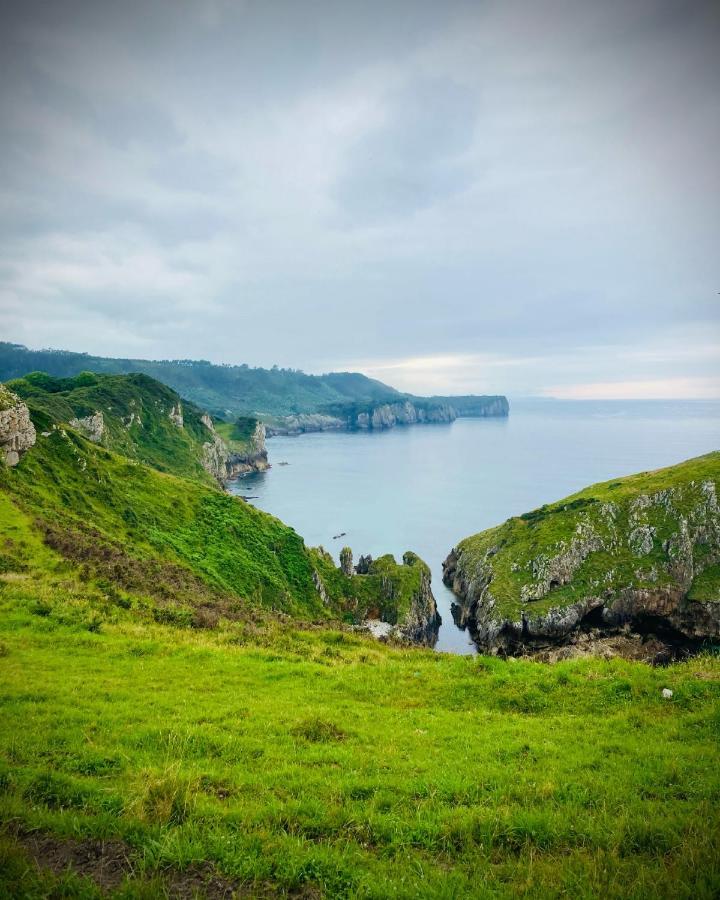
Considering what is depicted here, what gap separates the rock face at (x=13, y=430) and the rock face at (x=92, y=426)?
55082 mm

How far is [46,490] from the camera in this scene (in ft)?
150

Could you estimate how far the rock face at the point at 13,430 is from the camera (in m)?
44.8

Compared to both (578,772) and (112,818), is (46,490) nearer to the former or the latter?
(112,818)

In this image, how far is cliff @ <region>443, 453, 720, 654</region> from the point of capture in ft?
209

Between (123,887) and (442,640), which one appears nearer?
(123,887)

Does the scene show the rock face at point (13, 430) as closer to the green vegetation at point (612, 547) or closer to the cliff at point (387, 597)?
the cliff at point (387, 597)

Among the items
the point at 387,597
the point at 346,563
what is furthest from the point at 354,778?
Answer: the point at 346,563

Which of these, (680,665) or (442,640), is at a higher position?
(680,665)

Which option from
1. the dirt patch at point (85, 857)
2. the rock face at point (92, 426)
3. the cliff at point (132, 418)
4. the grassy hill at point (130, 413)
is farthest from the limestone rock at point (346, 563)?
the dirt patch at point (85, 857)

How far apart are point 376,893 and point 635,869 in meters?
3.82

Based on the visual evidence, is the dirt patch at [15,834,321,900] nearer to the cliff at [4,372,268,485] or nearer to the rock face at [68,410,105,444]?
the cliff at [4,372,268,485]

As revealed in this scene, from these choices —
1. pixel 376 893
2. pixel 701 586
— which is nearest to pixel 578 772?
pixel 376 893

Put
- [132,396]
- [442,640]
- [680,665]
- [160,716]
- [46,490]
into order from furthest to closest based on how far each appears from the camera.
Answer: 1. [132,396]
2. [442,640]
3. [46,490]
4. [680,665]
5. [160,716]

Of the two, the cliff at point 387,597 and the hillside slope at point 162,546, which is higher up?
the hillside slope at point 162,546
